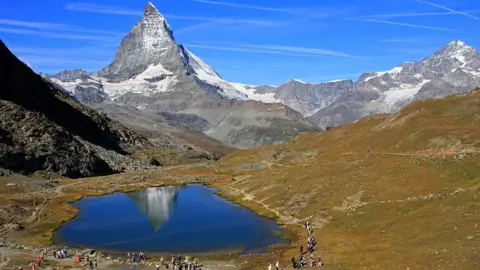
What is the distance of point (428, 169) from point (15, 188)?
458ft

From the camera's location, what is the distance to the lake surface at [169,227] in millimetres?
97188

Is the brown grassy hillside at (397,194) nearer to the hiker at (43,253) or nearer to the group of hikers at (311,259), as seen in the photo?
the group of hikers at (311,259)

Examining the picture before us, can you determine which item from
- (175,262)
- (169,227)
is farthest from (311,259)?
(169,227)

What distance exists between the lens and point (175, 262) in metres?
82.2

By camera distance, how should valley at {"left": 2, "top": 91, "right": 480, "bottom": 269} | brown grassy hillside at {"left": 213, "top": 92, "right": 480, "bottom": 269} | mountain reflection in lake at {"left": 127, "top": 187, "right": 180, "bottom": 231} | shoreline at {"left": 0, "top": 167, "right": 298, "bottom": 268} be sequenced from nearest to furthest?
1. brown grassy hillside at {"left": 213, "top": 92, "right": 480, "bottom": 269}
2. valley at {"left": 2, "top": 91, "right": 480, "bottom": 269}
3. shoreline at {"left": 0, "top": 167, "right": 298, "bottom": 268}
4. mountain reflection in lake at {"left": 127, "top": 187, "right": 180, "bottom": 231}

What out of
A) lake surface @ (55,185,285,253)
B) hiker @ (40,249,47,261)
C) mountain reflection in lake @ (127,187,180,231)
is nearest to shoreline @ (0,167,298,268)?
lake surface @ (55,185,285,253)

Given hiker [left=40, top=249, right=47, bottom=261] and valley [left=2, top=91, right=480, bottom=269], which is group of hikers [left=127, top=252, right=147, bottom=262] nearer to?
hiker [left=40, top=249, right=47, bottom=261]

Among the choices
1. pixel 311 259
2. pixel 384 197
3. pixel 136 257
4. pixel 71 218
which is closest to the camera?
pixel 311 259

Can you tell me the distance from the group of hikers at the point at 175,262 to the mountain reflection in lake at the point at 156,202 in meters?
29.0

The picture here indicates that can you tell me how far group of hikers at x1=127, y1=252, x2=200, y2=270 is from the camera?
78.1 meters

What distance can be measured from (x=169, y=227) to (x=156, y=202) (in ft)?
154

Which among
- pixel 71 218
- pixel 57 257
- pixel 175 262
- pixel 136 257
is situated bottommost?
pixel 57 257

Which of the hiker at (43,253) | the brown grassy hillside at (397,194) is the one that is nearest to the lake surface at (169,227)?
the brown grassy hillside at (397,194)

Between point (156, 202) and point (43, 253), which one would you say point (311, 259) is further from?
point (156, 202)
